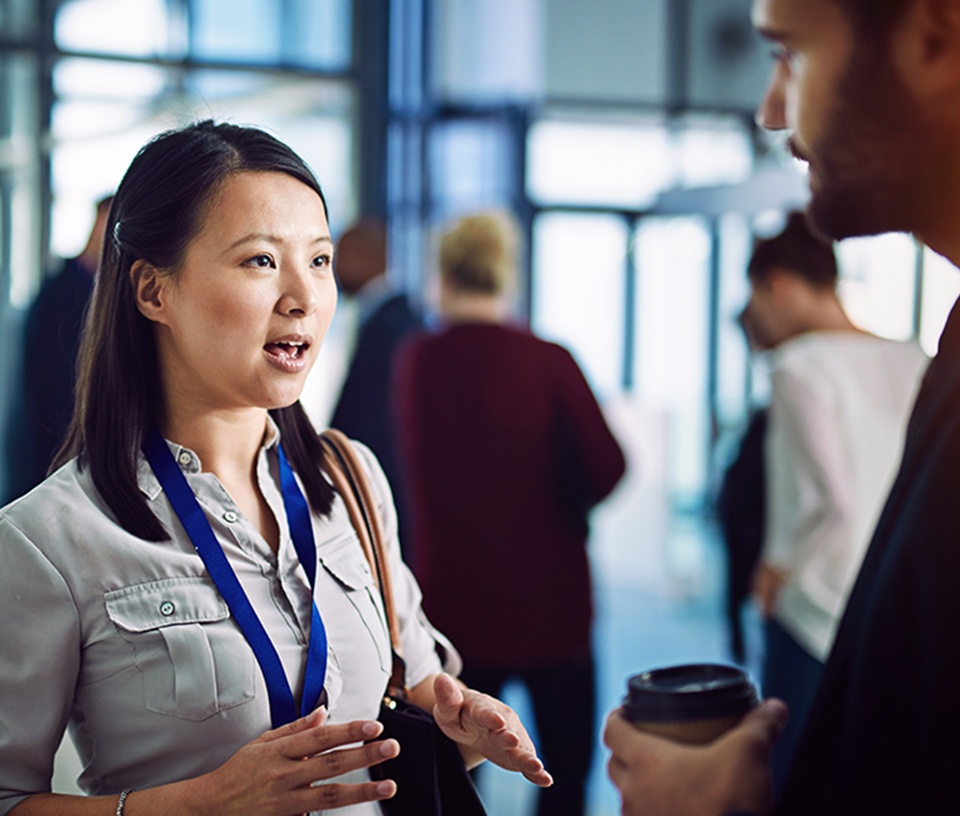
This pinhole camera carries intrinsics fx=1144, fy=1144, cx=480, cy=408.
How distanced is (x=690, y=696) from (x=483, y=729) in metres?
0.38

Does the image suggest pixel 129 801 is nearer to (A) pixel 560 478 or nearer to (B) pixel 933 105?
(B) pixel 933 105

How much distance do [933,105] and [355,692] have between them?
0.84 meters

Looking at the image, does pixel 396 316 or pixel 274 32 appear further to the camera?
pixel 274 32

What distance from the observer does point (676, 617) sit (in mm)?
7203

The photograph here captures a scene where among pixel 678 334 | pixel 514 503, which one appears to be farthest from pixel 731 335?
pixel 514 503

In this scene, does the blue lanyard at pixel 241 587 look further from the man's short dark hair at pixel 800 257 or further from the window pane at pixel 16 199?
the window pane at pixel 16 199

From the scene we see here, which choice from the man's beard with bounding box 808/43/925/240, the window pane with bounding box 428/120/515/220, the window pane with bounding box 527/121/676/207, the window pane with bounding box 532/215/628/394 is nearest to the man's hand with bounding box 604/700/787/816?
the man's beard with bounding box 808/43/925/240

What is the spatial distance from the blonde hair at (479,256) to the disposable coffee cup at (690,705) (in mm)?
2079

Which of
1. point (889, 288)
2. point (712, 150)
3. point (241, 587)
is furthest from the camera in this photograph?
point (889, 288)

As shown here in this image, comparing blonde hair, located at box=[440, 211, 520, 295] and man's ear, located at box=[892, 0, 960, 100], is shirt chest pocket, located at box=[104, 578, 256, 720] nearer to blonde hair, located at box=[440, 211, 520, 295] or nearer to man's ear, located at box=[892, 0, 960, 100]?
man's ear, located at box=[892, 0, 960, 100]

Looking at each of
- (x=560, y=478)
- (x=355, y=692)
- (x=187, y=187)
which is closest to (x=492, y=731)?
(x=355, y=692)

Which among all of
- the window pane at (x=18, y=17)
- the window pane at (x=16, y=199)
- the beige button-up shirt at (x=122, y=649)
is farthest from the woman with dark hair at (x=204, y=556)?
the window pane at (x=18, y=17)

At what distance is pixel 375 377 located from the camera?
337 cm

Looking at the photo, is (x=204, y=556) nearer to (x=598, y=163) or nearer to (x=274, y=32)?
(x=274, y=32)
